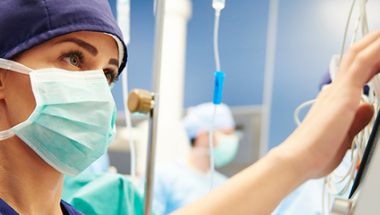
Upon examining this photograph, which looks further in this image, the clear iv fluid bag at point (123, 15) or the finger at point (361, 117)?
the clear iv fluid bag at point (123, 15)

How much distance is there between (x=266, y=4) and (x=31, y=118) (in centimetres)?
212

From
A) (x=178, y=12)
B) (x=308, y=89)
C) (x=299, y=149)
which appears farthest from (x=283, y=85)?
(x=299, y=149)

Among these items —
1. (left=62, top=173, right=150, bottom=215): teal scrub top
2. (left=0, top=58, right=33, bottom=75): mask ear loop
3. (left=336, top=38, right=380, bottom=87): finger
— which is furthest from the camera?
(left=62, top=173, right=150, bottom=215): teal scrub top

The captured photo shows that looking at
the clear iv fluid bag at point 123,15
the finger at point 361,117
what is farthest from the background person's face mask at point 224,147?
the finger at point 361,117

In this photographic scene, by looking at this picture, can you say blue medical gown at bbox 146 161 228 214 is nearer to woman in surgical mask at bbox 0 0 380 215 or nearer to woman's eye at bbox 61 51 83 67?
woman in surgical mask at bbox 0 0 380 215

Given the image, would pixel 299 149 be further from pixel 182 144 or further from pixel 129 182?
pixel 182 144

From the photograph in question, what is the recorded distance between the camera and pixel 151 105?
0.86 meters

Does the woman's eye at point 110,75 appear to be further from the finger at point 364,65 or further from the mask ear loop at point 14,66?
the finger at point 364,65

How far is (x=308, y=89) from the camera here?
6.17 ft

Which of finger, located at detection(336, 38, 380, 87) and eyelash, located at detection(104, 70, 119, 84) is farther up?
finger, located at detection(336, 38, 380, 87)

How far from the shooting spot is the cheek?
2.11 ft

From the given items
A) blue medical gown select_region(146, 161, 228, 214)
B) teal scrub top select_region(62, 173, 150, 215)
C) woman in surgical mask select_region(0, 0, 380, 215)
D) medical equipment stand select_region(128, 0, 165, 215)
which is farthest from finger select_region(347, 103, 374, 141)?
blue medical gown select_region(146, 161, 228, 214)

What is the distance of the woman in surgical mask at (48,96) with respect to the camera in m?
0.64

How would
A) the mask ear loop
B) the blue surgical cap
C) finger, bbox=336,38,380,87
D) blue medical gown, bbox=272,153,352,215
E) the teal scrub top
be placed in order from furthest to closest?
the blue surgical cap, blue medical gown, bbox=272,153,352,215, the teal scrub top, the mask ear loop, finger, bbox=336,38,380,87
